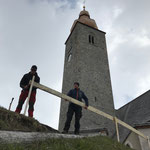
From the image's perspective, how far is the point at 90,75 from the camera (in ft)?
56.2

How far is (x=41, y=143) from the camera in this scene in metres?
3.31

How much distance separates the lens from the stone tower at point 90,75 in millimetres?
14809

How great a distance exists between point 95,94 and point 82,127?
3.63 m

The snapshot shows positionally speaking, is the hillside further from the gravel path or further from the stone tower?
the stone tower

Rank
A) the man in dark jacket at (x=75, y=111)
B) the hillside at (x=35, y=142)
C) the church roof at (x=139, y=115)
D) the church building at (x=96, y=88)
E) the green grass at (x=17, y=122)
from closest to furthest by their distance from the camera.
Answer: the hillside at (x=35, y=142) < the green grass at (x=17, y=122) < the man in dark jacket at (x=75, y=111) < the church roof at (x=139, y=115) < the church building at (x=96, y=88)


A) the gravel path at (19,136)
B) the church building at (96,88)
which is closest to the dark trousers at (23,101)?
the gravel path at (19,136)

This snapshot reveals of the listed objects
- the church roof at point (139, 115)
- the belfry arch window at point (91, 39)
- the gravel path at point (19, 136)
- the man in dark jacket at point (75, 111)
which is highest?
the belfry arch window at point (91, 39)

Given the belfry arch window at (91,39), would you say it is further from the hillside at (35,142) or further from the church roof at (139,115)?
the hillside at (35,142)

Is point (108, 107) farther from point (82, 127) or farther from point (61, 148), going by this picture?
point (61, 148)

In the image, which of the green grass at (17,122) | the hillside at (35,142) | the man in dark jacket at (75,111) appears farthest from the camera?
the man in dark jacket at (75,111)

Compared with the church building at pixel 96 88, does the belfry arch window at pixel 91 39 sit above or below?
above

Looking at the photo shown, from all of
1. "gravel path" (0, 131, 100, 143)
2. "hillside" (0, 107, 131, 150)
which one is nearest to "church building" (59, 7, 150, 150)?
"hillside" (0, 107, 131, 150)

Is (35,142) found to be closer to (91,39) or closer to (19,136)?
(19,136)

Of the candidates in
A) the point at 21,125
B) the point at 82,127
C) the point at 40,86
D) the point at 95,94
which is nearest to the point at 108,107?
A: the point at 95,94
